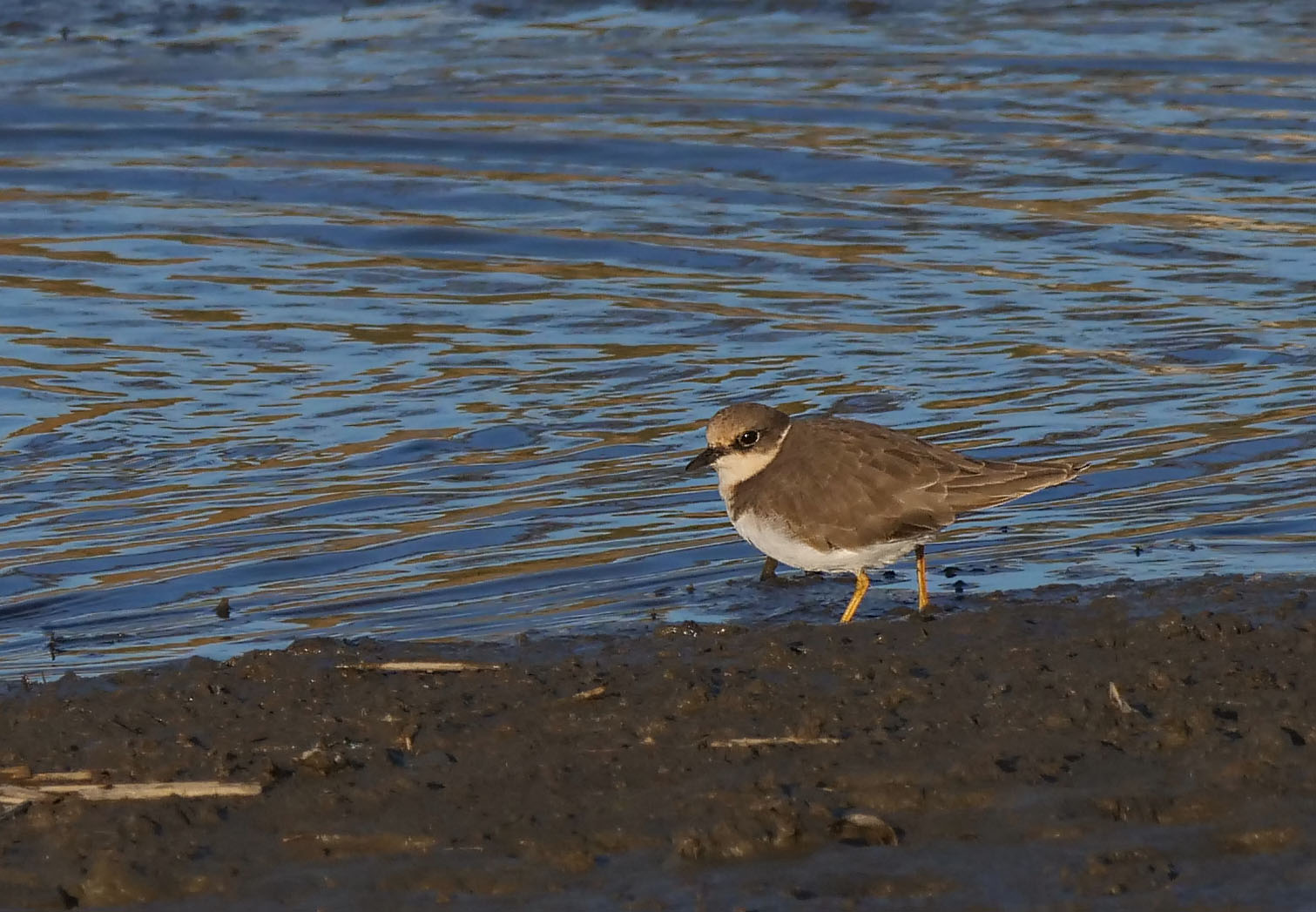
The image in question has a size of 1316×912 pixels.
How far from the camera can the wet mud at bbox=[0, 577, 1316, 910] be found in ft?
18.0

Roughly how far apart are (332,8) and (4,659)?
15274mm

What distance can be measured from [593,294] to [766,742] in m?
8.26

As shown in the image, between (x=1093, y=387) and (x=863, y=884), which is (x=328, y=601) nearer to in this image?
(x=863, y=884)

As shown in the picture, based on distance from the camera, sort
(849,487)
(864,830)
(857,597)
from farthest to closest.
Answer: (857,597), (849,487), (864,830)

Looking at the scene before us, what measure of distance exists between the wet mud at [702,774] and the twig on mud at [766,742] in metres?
0.02

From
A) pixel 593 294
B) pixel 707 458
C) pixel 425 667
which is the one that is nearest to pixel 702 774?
pixel 425 667

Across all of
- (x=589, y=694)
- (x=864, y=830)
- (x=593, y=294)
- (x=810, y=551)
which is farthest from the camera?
(x=593, y=294)

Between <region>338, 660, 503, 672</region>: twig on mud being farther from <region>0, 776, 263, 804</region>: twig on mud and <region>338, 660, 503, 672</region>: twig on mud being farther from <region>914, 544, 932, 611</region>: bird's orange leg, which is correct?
<region>914, 544, 932, 611</region>: bird's orange leg

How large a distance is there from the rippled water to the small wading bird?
21.6 inches

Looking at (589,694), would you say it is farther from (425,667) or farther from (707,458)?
(707,458)

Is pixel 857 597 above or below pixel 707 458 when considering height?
below

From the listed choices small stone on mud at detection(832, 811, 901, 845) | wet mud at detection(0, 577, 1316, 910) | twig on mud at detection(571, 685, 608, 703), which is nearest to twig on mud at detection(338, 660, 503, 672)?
wet mud at detection(0, 577, 1316, 910)

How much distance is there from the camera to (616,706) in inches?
263

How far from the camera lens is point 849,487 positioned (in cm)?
829
